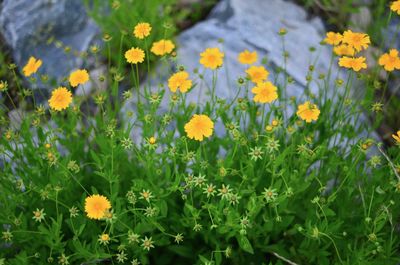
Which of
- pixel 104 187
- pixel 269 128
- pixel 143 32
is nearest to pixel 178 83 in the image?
pixel 143 32

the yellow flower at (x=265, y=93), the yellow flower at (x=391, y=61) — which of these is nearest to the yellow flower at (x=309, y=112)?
the yellow flower at (x=265, y=93)

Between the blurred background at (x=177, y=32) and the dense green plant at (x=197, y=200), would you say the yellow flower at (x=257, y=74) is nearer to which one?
the dense green plant at (x=197, y=200)

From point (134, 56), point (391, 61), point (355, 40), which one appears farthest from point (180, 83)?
point (391, 61)

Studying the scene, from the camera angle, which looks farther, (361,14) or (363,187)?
(361,14)

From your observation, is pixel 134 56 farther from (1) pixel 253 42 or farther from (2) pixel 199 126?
(1) pixel 253 42

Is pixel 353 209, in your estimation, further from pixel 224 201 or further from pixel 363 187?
pixel 224 201

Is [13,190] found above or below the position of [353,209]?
above
